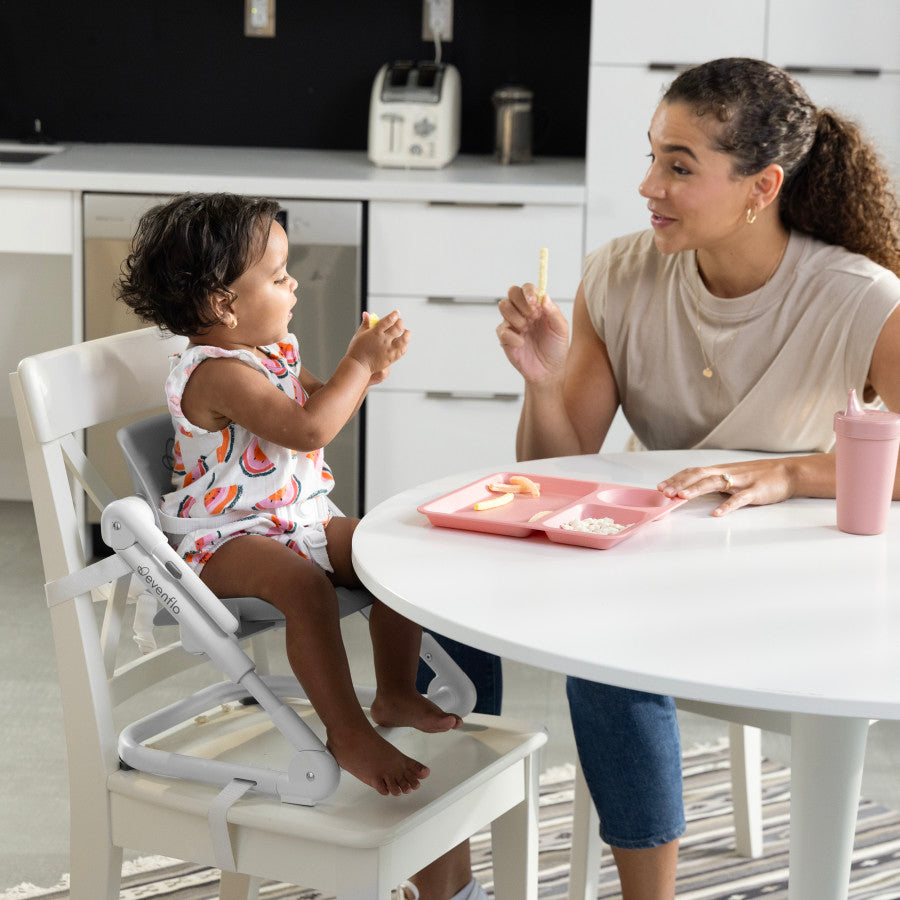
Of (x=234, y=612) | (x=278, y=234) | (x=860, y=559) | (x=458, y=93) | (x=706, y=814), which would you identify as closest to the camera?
(x=860, y=559)

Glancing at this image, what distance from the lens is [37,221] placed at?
10.6 ft

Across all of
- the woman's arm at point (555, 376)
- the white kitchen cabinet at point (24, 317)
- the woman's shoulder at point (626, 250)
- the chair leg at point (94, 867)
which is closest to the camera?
the chair leg at point (94, 867)

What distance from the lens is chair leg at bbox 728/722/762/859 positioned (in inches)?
79.8

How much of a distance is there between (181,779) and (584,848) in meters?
0.65

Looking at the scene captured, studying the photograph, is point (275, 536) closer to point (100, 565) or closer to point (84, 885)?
point (100, 565)

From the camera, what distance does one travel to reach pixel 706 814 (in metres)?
2.20

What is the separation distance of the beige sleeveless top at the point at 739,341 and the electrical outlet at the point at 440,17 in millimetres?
1934

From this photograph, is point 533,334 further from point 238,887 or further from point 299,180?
point 299,180

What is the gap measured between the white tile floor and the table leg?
3.55 ft

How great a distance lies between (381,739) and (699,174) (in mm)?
886

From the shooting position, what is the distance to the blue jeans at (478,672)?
1.70m

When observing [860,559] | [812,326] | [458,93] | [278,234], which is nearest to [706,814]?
[812,326]

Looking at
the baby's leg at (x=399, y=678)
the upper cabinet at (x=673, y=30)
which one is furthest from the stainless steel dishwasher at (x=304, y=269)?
the baby's leg at (x=399, y=678)

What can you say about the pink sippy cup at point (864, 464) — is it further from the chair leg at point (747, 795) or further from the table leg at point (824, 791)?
the chair leg at point (747, 795)
